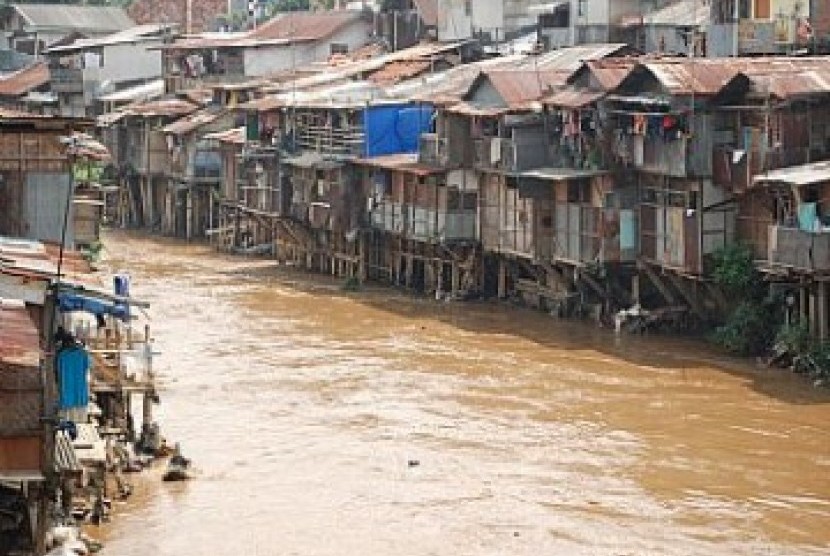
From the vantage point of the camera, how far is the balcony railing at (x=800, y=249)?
27797 millimetres

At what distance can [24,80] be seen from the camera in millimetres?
63812

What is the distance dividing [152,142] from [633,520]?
1457 inches

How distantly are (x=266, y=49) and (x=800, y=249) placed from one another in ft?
105

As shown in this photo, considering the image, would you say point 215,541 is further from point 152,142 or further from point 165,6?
point 165,6

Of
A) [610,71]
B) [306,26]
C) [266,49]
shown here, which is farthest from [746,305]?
[306,26]

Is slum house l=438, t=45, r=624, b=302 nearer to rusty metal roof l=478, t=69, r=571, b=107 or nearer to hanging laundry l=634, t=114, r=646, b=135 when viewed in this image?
rusty metal roof l=478, t=69, r=571, b=107

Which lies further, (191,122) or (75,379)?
(191,122)

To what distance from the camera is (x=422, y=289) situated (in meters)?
41.2

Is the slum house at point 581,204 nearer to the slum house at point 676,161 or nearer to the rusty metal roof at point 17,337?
the slum house at point 676,161

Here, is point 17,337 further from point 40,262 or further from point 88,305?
point 40,262

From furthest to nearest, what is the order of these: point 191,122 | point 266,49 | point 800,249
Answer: point 266,49 < point 191,122 < point 800,249

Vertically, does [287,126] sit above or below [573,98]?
below

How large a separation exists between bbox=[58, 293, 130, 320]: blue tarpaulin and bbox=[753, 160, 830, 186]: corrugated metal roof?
1415 cm

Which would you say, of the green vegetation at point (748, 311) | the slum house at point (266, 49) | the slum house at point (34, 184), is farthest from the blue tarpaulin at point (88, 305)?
the slum house at point (266, 49)
